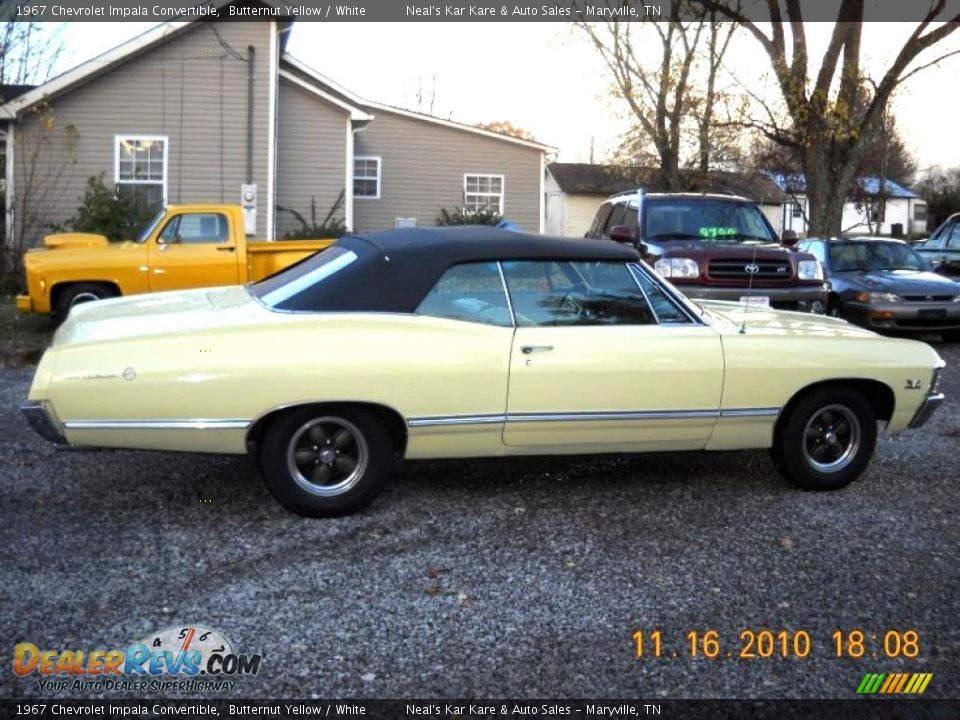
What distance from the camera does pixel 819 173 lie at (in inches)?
762

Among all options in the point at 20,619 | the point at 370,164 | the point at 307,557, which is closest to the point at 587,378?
the point at 307,557

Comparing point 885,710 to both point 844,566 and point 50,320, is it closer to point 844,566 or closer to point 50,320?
point 844,566

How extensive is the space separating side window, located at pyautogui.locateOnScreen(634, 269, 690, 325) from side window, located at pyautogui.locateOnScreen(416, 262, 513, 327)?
0.81 metres

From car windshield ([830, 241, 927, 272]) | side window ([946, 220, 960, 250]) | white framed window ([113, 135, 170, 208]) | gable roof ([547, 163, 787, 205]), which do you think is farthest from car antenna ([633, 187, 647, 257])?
white framed window ([113, 135, 170, 208])

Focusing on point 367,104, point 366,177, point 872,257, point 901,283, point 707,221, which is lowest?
point 901,283

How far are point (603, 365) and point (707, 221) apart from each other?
6.57m

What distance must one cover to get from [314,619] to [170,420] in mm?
1355

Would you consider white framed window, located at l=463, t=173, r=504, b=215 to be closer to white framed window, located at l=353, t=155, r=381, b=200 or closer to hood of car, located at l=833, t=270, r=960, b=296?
white framed window, located at l=353, t=155, r=381, b=200

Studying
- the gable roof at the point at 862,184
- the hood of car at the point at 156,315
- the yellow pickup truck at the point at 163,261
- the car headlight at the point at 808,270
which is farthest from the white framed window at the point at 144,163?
the gable roof at the point at 862,184

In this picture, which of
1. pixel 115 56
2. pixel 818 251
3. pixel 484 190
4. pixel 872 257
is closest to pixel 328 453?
pixel 818 251

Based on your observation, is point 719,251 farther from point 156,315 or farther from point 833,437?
point 156,315

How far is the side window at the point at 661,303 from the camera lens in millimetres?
5750

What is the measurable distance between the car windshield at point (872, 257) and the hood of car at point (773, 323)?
769cm

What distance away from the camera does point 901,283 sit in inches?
508
